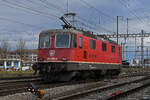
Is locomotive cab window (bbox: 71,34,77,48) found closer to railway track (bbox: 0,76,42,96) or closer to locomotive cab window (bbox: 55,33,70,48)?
locomotive cab window (bbox: 55,33,70,48)

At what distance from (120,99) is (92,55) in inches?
298

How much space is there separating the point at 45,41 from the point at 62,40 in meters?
1.38

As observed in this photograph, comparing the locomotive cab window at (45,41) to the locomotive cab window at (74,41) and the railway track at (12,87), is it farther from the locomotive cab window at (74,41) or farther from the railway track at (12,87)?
the railway track at (12,87)

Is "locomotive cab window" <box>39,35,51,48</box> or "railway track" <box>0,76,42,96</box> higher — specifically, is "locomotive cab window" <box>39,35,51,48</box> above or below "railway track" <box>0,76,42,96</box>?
above

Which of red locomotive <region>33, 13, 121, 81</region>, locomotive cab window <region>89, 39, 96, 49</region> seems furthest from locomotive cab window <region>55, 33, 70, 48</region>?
locomotive cab window <region>89, 39, 96, 49</region>

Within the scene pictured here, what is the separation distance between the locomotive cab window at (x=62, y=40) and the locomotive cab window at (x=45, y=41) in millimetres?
641

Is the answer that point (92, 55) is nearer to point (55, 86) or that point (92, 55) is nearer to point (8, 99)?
point (55, 86)

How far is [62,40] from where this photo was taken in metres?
14.9

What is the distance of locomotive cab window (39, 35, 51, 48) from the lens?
15.3m

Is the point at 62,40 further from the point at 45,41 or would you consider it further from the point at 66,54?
the point at 45,41

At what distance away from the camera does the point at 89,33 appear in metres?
17.2

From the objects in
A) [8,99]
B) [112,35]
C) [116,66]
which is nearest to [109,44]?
[116,66]

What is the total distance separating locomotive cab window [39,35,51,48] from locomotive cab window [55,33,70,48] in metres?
0.64

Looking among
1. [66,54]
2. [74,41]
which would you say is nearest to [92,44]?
[74,41]
